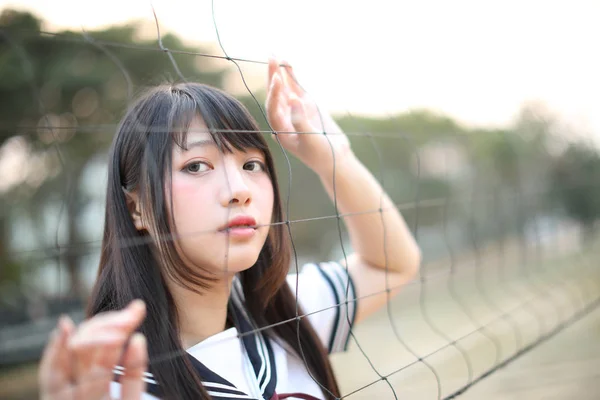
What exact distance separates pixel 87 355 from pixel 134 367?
35mm

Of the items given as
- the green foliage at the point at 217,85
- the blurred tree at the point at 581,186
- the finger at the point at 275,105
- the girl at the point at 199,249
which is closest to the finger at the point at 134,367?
the girl at the point at 199,249

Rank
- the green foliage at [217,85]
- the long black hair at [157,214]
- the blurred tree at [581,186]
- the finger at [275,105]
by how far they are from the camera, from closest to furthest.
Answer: the long black hair at [157,214] → the finger at [275,105] → the blurred tree at [581,186] → the green foliage at [217,85]

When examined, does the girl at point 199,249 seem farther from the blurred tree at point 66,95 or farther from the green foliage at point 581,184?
the blurred tree at point 66,95

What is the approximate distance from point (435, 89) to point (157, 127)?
1.90m

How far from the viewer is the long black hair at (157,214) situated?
62cm

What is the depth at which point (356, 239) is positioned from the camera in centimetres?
91

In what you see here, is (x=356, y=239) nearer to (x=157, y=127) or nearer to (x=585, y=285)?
(x=157, y=127)

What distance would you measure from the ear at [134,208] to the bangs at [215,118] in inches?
3.2

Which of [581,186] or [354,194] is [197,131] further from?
[581,186]

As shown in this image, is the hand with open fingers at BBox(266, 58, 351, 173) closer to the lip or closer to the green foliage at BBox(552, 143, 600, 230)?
the lip

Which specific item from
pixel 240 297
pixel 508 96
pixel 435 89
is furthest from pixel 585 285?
pixel 240 297

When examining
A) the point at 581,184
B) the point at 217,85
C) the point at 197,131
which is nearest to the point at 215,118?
the point at 197,131

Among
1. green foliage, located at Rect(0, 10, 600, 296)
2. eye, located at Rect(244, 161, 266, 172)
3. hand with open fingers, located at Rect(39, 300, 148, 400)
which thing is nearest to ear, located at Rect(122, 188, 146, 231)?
eye, located at Rect(244, 161, 266, 172)

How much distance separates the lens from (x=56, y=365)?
1.39ft
